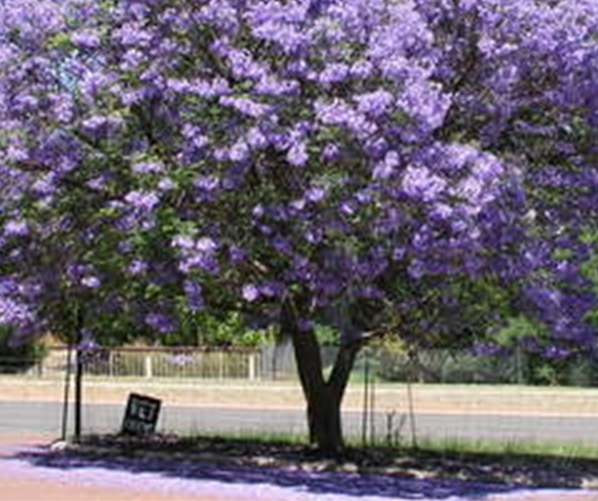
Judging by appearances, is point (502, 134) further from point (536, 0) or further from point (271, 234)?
point (271, 234)

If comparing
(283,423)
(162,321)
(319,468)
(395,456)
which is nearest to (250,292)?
(162,321)

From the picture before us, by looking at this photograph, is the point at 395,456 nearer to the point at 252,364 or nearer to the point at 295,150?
the point at 295,150

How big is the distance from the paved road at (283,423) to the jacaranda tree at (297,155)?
332 inches

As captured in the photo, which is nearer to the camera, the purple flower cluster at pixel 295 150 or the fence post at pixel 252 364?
the purple flower cluster at pixel 295 150

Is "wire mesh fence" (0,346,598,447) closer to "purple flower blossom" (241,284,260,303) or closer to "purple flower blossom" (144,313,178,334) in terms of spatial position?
"purple flower blossom" (144,313,178,334)

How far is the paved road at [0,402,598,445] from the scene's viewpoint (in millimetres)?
28344

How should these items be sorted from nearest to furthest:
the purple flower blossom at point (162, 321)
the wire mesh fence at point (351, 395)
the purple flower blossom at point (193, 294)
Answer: the purple flower blossom at point (193, 294), the purple flower blossom at point (162, 321), the wire mesh fence at point (351, 395)

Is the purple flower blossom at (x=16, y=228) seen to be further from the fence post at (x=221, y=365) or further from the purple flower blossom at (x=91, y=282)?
the fence post at (x=221, y=365)

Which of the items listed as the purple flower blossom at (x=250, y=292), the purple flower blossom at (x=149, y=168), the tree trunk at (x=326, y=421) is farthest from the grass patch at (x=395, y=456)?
the purple flower blossom at (x=149, y=168)

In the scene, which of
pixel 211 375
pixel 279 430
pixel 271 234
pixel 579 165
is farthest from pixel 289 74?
pixel 211 375

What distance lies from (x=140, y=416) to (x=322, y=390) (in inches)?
160

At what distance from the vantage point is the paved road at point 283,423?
93.0 ft

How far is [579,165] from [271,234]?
4.89 m

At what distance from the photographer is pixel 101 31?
18484 mm
